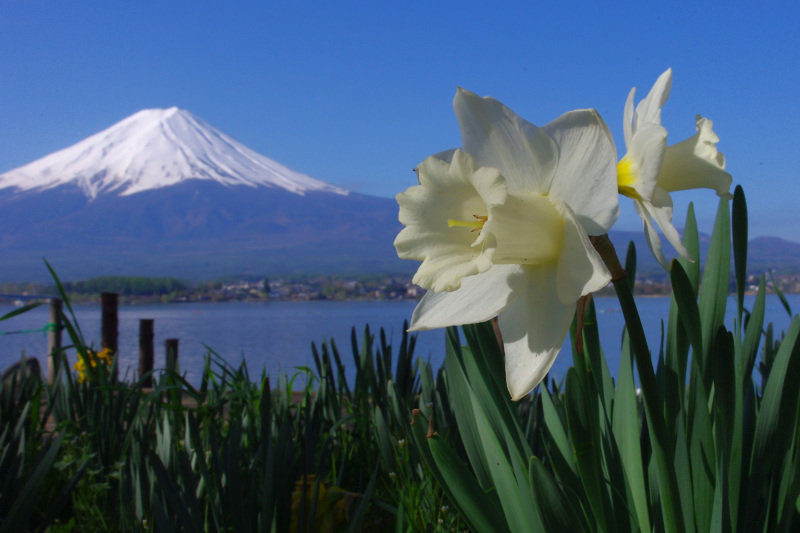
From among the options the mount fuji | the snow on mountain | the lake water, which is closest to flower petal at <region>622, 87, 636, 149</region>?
the lake water

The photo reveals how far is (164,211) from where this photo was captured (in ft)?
243

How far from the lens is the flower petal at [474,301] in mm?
543

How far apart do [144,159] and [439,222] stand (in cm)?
8043

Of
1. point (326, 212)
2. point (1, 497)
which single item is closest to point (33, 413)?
point (1, 497)

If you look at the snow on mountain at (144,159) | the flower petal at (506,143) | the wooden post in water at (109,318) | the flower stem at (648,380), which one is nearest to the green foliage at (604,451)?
the flower stem at (648,380)

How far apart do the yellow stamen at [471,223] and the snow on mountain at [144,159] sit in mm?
64465

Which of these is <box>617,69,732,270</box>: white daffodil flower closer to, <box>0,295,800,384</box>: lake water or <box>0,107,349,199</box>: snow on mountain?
<box>0,295,800,384</box>: lake water

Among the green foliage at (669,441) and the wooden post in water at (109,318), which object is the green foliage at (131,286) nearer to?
the wooden post in water at (109,318)

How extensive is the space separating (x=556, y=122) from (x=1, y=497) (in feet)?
3.70

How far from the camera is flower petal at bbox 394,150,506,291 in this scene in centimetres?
53

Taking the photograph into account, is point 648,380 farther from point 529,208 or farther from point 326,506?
point 326,506

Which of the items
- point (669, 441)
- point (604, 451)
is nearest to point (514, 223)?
point (669, 441)

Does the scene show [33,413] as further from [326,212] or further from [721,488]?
[326,212]

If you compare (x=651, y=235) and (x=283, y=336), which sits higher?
(x=651, y=235)
